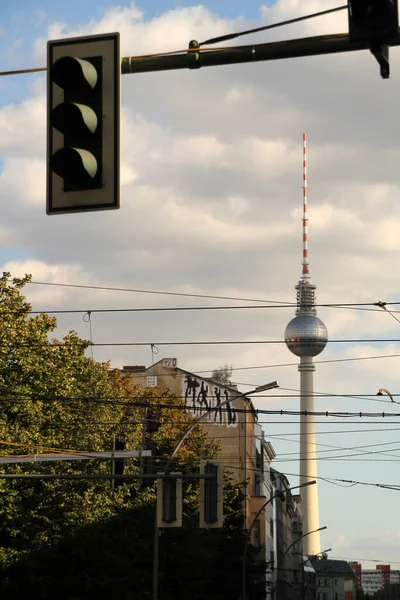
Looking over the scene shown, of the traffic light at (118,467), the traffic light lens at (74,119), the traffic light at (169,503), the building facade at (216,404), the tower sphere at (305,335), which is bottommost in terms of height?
the traffic light at (169,503)

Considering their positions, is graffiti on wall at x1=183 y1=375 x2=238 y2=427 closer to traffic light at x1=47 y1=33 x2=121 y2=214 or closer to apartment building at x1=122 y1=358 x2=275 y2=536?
apartment building at x1=122 y1=358 x2=275 y2=536

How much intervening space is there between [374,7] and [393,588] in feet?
503

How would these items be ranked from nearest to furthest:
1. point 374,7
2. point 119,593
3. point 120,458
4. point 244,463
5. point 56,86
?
point 374,7 → point 56,86 → point 120,458 → point 119,593 → point 244,463

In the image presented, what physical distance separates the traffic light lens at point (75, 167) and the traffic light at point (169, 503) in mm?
17661

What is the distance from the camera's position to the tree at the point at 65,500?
40.4 m

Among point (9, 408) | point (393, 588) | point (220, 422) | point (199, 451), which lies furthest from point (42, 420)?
point (393, 588)

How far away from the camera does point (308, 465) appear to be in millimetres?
183375

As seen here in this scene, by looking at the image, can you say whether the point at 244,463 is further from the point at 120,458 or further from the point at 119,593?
the point at 120,458

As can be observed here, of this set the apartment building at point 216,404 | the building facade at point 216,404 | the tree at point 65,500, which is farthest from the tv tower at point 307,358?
the tree at point 65,500

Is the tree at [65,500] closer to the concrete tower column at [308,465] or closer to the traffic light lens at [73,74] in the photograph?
the traffic light lens at [73,74]

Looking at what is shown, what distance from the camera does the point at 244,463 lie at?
89.1 meters

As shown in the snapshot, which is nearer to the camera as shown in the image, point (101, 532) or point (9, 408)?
point (9, 408)

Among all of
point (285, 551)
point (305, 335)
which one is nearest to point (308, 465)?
point (305, 335)

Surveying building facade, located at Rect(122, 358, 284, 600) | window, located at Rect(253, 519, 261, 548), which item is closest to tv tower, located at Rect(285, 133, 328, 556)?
window, located at Rect(253, 519, 261, 548)
